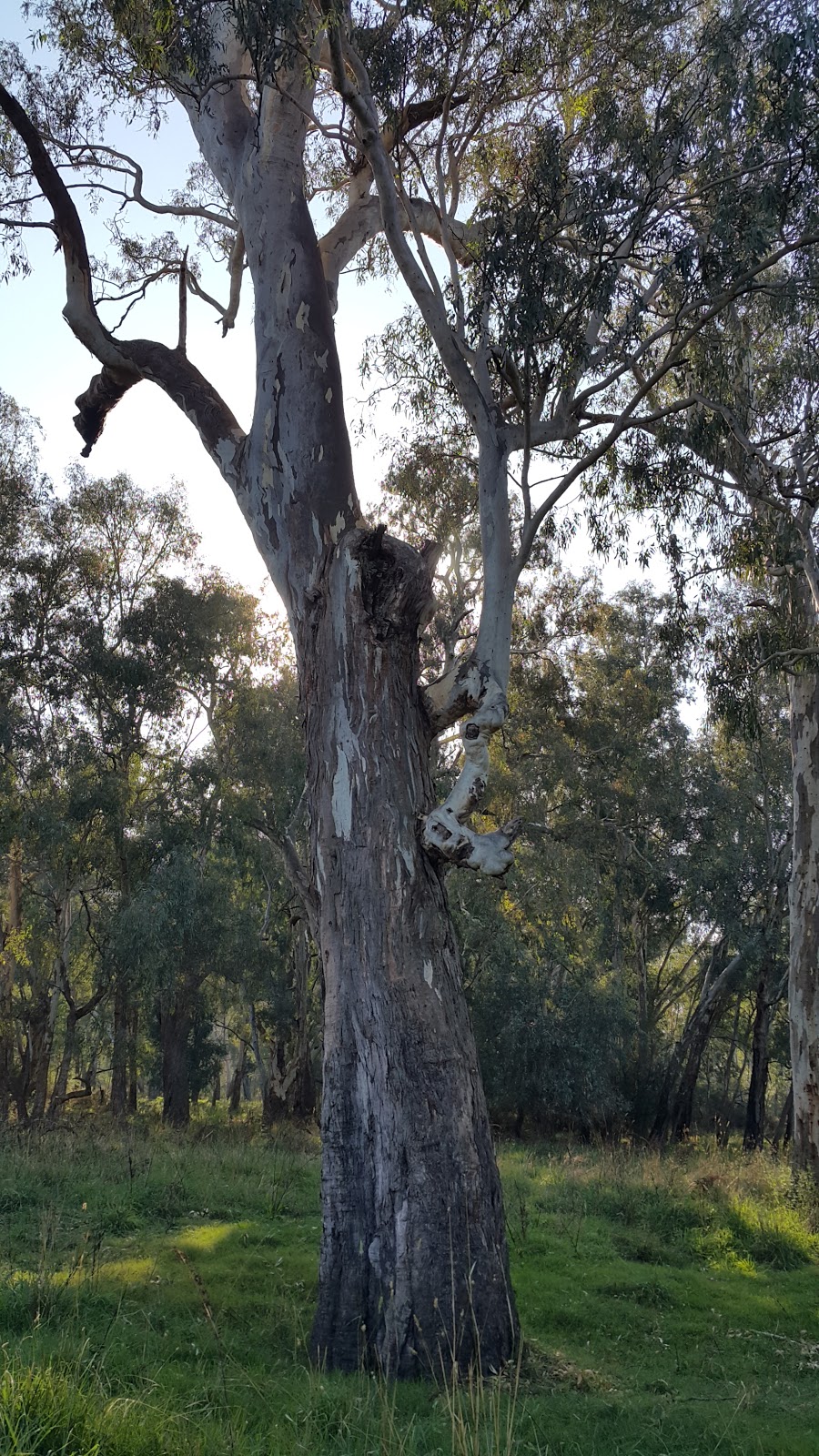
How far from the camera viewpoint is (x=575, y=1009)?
1898cm

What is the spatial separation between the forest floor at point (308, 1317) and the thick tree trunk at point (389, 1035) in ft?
1.19

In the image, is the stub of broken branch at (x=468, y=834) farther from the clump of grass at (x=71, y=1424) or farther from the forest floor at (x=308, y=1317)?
the clump of grass at (x=71, y=1424)

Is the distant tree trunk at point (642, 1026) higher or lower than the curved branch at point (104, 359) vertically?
lower

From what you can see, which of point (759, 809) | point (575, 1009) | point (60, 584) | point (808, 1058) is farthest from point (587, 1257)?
point (759, 809)

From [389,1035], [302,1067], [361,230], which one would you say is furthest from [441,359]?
[302,1067]

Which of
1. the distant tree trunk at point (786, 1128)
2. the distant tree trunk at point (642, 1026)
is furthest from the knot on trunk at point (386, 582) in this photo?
the distant tree trunk at point (642, 1026)

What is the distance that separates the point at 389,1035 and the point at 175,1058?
1565 centimetres

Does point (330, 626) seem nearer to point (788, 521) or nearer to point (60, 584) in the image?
point (788, 521)

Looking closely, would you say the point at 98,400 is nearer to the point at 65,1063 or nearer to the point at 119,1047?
the point at 119,1047

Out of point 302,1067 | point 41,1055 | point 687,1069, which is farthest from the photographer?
point 687,1069

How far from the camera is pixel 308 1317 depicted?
566 centimetres

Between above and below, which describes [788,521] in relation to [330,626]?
above

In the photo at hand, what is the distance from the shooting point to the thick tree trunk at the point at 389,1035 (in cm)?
499

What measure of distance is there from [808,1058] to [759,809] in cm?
1296
